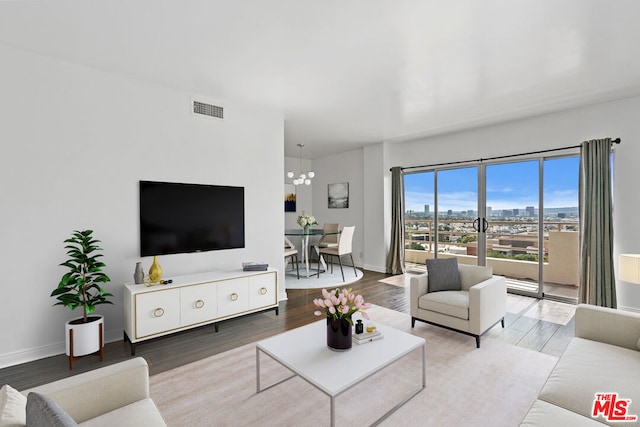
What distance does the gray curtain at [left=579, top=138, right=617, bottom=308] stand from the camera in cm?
366

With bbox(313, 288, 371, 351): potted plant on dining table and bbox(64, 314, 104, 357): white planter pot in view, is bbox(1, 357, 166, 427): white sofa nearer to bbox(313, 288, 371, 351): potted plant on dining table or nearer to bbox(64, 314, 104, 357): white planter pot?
bbox(313, 288, 371, 351): potted plant on dining table

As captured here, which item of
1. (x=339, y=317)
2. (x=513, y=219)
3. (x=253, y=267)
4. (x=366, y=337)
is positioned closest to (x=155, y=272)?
(x=253, y=267)

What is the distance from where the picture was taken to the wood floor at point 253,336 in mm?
2478

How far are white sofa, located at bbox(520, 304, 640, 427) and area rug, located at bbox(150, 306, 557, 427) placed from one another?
493 millimetres

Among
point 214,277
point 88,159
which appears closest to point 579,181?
point 214,277

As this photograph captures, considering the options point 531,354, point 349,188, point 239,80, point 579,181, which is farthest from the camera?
point 349,188

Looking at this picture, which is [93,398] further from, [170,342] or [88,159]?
[88,159]

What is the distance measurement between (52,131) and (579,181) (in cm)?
591

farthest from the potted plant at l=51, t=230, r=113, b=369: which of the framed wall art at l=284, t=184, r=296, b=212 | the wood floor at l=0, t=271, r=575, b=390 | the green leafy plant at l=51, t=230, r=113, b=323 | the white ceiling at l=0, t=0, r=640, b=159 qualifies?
the framed wall art at l=284, t=184, r=296, b=212

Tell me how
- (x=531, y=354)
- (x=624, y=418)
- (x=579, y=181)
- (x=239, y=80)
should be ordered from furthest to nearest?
1. (x=579, y=181)
2. (x=239, y=80)
3. (x=531, y=354)
4. (x=624, y=418)

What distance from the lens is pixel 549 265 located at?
4.46 m

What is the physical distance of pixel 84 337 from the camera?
8.13ft

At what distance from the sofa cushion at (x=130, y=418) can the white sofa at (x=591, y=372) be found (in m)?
1.58

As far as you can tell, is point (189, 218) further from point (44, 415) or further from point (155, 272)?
point (44, 415)
